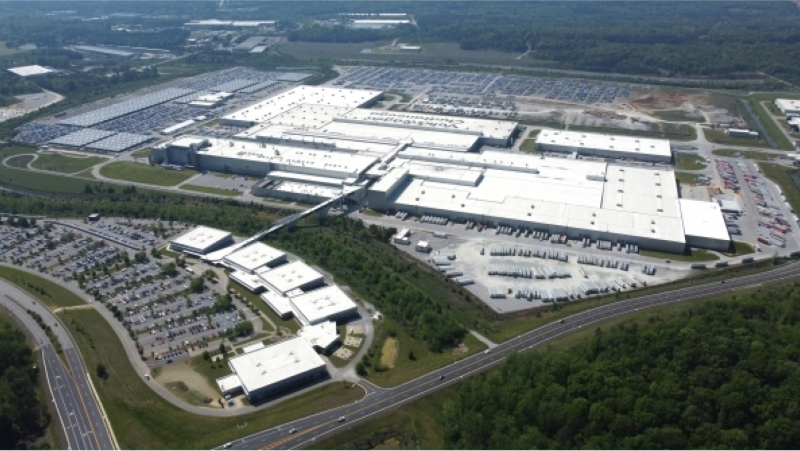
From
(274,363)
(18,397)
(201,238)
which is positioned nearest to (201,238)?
(201,238)

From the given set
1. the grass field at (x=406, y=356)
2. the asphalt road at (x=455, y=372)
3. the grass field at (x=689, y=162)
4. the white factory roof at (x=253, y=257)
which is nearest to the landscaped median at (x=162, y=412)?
the asphalt road at (x=455, y=372)

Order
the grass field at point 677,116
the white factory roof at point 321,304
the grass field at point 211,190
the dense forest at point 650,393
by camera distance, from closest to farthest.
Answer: the dense forest at point 650,393, the white factory roof at point 321,304, the grass field at point 211,190, the grass field at point 677,116

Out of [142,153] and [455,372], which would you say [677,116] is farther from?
[142,153]

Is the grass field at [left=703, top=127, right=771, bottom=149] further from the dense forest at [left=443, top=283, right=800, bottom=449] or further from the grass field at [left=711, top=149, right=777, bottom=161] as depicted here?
the dense forest at [left=443, top=283, right=800, bottom=449]

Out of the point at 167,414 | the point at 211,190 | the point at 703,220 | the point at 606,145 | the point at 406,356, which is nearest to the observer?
the point at 167,414

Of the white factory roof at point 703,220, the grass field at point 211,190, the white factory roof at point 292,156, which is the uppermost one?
the white factory roof at point 292,156

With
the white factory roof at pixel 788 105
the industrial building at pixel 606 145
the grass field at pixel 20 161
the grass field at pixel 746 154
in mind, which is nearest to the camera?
the industrial building at pixel 606 145

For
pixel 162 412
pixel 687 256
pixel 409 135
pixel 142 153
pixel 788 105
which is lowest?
pixel 687 256

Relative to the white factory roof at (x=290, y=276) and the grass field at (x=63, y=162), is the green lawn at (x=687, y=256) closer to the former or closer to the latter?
the white factory roof at (x=290, y=276)
